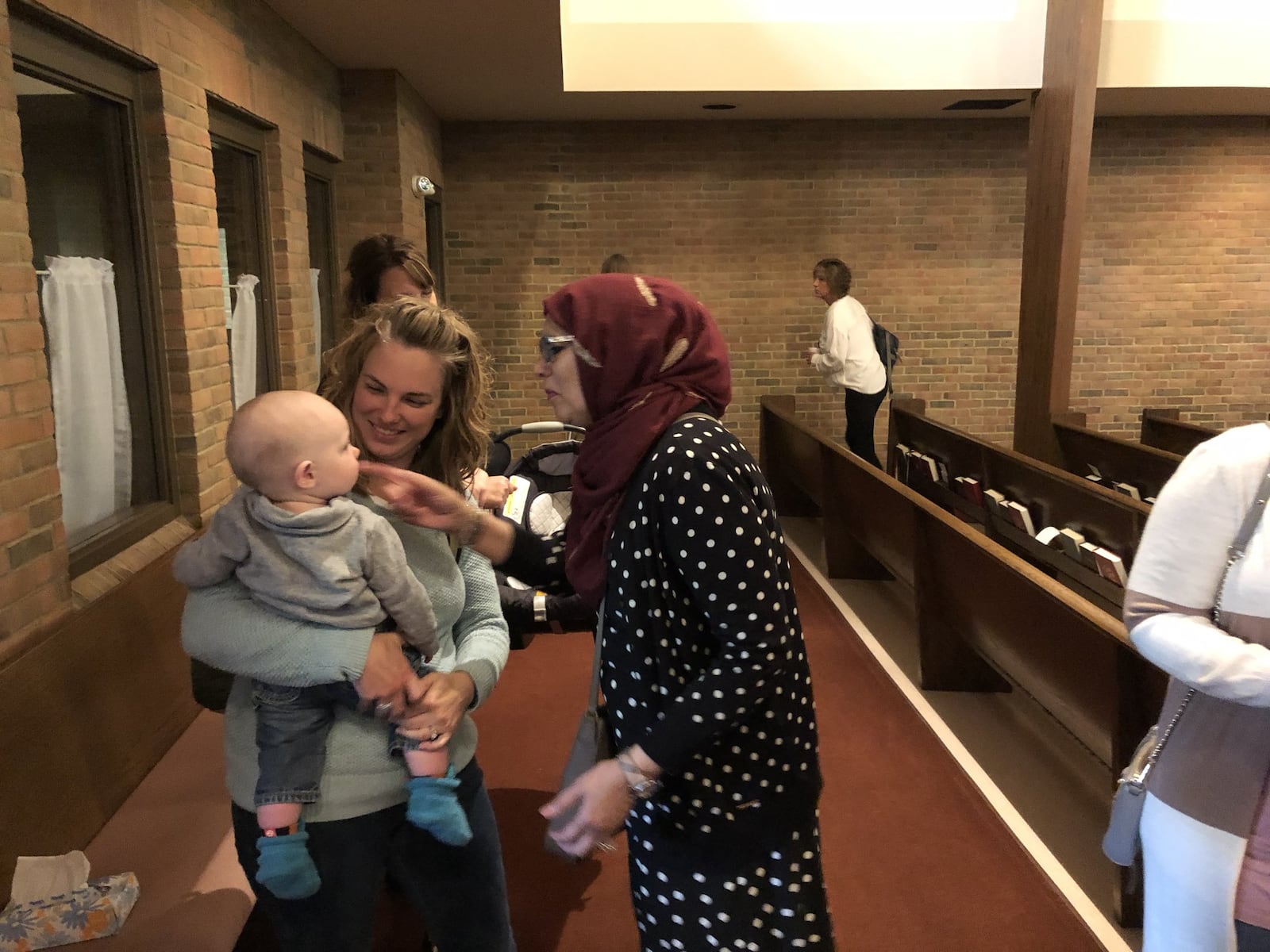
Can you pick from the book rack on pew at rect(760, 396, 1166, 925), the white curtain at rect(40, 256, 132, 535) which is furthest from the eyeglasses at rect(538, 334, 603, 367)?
the white curtain at rect(40, 256, 132, 535)

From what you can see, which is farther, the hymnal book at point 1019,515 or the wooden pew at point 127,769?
the hymnal book at point 1019,515

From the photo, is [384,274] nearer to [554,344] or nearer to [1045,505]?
[554,344]

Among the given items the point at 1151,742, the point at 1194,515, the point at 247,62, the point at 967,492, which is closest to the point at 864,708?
the point at 967,492

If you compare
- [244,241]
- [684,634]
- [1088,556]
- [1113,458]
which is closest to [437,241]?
[244,241]

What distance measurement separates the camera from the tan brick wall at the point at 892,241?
744cm

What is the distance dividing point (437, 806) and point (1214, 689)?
1142 millimetres

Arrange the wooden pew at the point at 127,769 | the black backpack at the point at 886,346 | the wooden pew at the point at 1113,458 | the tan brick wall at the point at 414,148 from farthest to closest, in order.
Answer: the black backpack at the point at 886,346 < the tan brick wall at the point at 414,148 < the wooden pew at the point at 1113,458 < the wooden pew at the point at 127,769

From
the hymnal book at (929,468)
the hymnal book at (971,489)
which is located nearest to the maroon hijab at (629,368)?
the hymnal book at (971,489)

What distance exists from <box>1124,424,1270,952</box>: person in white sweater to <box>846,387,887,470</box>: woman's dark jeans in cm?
561

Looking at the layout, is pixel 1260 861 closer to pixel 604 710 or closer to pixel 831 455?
pixel 604 710

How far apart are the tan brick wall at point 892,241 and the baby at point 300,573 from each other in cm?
623

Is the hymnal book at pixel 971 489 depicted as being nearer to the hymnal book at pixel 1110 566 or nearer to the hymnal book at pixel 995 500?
the hymnal book at pixel 995 500

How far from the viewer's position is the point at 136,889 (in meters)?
1.91

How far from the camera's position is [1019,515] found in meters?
4.14
